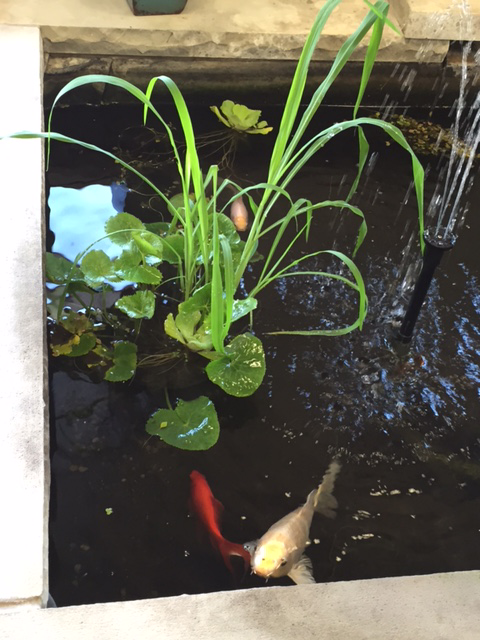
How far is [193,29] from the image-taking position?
2957 mm

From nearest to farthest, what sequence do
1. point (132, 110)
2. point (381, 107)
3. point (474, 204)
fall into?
point (474, 204) → point (132, 110) → point (381, 107)

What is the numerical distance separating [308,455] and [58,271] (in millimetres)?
879

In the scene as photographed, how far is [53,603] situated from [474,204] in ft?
7.08

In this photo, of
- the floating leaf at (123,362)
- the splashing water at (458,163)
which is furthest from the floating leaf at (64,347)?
the splashing water at (458,163)

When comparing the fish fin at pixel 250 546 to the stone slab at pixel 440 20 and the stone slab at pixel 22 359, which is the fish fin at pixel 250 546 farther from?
the stone slab at pixel 440 20

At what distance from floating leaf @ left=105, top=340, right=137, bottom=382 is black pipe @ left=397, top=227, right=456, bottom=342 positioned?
32.4 inches

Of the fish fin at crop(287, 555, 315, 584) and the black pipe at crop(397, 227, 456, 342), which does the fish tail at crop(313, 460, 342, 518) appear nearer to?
the fish fin at crop(287, 555, 315, 584)

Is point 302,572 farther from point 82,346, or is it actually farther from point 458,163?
point 458,163

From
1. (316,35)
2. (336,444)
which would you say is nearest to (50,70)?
(316,35)

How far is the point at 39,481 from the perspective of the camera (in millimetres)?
1481

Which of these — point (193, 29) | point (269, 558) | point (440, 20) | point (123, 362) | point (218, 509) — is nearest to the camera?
point (269, 558)

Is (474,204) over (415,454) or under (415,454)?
over

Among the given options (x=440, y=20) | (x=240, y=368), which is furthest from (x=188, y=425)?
(x=440, y=20)

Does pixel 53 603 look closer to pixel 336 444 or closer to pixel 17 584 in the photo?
pixel 17 584
